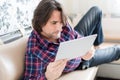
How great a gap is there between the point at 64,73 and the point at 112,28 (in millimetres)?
958

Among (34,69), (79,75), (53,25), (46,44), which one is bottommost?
(79,75)

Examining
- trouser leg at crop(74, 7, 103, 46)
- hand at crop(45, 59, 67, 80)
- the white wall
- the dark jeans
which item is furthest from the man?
the white wall

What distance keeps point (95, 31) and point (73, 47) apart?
31.5 inches

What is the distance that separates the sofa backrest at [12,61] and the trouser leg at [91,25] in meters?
0.65

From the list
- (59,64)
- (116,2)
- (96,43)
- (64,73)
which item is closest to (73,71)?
(64,73)

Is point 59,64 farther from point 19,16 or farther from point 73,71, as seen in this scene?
point 19,16

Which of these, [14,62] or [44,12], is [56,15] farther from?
[14,62]

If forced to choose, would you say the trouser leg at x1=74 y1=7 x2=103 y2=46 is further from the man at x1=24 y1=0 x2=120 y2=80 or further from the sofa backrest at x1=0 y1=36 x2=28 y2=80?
the sofa backrest at x1=0 y1=36 x2=28 y2=80

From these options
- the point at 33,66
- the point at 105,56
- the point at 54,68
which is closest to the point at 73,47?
the point at 54,68

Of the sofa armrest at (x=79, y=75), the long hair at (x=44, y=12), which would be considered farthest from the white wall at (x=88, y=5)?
the long hair at (x=44, y=12)

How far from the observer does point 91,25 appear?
1.96m

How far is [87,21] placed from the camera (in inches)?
76.8

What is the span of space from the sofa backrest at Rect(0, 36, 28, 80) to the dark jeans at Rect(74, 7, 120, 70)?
1.63 ft

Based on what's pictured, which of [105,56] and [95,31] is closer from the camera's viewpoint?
[105,56]
